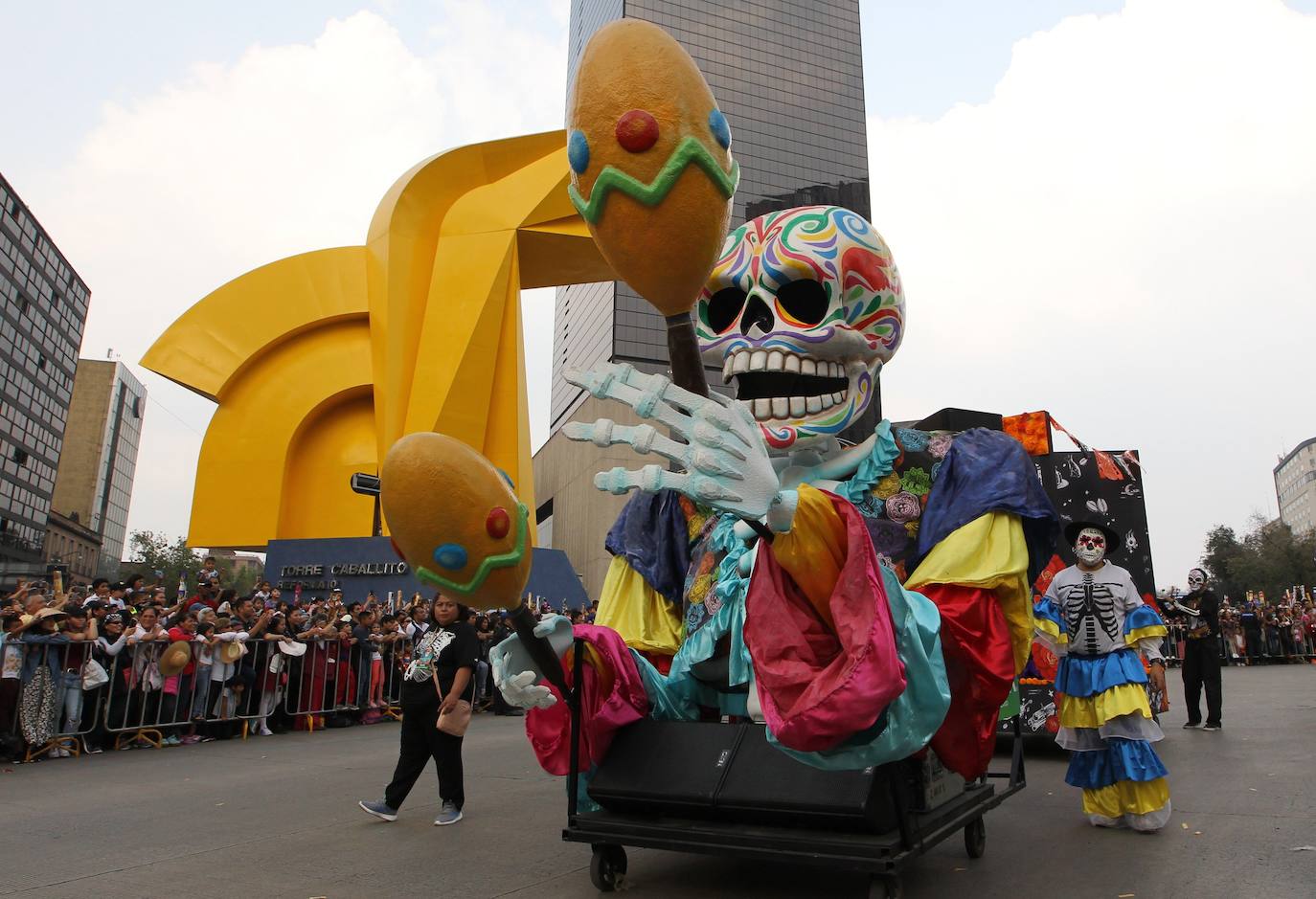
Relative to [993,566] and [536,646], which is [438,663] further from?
[993,566]

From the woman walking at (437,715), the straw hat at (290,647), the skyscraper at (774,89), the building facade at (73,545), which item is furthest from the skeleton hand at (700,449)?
the building facade at (73,545)

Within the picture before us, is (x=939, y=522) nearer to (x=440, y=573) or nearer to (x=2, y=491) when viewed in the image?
(x=440, y=573)

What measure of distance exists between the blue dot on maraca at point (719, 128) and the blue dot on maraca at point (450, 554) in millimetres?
1088

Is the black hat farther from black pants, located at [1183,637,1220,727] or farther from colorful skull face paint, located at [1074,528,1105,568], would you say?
black pants, located at [1183,637,1220,727]


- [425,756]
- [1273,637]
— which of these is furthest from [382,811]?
[1273,637]

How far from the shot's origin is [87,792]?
18.4ft

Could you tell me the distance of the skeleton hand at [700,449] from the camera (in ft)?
5.87

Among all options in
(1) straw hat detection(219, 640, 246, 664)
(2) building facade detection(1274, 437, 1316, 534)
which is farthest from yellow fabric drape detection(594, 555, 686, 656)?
(2) building facade detection(1274, 437, 1316, 534)

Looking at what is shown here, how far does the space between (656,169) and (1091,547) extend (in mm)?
3773

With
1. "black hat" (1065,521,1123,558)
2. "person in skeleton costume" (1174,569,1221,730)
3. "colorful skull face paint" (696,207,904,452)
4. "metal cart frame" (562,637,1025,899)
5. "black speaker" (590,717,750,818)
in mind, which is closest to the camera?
"metal cart frame" (562,637,1025,899)

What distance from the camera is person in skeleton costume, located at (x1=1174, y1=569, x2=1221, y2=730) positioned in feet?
26.3

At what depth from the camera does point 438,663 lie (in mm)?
4891

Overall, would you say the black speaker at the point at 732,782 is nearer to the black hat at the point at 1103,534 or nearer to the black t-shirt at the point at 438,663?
the black t-shirt at the point at 438,663

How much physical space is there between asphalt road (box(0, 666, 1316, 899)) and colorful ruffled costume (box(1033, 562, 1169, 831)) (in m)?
0.16
